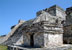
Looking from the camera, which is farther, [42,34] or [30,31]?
[30,31]

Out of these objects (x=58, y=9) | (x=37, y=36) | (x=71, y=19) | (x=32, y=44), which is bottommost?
(x=32, y=44)

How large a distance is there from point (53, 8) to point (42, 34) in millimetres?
14221

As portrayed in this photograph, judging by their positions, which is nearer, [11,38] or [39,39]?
[39,39]

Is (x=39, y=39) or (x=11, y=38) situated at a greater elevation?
(x=39, y=39)

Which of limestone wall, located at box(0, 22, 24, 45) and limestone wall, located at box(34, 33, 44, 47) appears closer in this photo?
limestone wall, located at box(34, 33, 44, 47)

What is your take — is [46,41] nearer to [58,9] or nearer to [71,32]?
[71,32]

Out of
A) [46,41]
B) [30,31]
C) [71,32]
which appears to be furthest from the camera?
[71,32]

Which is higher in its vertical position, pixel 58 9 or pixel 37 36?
pixel 58 9

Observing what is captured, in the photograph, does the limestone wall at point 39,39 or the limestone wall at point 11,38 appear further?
the limestone wall at point 11,38

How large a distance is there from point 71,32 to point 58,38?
12.6ft

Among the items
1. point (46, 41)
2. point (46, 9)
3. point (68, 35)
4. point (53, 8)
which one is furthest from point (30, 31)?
point (46, 9)

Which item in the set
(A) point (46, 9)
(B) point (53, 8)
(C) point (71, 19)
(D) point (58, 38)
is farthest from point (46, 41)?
(A) point (46, 9)

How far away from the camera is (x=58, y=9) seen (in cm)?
2116

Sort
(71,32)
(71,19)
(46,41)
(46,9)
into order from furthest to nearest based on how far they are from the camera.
Result: (46,9) → (71,19) → (71,32) → (46,41)
